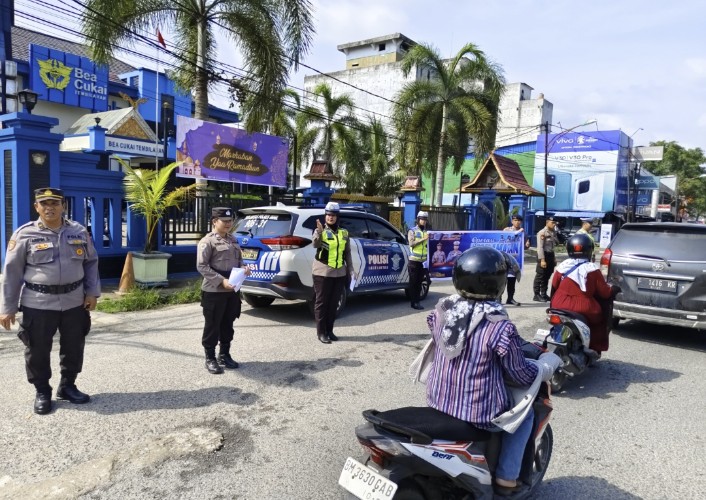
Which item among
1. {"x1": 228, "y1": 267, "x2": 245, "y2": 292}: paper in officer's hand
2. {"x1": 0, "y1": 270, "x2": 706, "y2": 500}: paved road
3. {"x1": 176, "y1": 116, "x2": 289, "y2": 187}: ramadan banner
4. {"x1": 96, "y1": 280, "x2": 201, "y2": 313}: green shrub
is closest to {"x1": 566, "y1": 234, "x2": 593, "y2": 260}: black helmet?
{"x1": 0, "y1": 270, "x2": 706, "y2": 500}: paved road

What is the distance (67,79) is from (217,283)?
24.5 metres

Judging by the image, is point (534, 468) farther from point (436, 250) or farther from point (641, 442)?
point (436, 250)

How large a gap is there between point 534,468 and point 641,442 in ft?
4.51

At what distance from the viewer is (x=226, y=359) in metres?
5.25

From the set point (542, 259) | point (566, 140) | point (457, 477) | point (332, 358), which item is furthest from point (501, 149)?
point (457, 477)

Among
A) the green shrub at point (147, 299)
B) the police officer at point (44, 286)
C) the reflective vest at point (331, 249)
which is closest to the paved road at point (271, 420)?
the police officer at point (44, 286)

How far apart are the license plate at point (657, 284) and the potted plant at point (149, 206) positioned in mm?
7695

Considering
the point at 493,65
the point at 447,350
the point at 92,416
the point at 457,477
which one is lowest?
the point at 92,416

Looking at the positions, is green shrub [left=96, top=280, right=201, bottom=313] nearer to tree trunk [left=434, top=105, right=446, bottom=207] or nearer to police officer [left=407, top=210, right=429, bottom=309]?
police officer [left=407, top=210, right=429, bottom=309]

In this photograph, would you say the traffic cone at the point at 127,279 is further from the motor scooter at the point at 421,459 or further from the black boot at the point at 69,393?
the motor scooter at the point at 421,459

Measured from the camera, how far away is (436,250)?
9461mm

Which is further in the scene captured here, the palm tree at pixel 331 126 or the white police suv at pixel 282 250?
the palm tree at pixel 331 126

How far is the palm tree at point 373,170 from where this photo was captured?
2762cm

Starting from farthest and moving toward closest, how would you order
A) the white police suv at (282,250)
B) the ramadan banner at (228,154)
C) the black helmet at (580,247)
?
1. the ramadan banner at (228,154)
2. the white police suv at (282,250)
3. the black helmet at (580,247)
